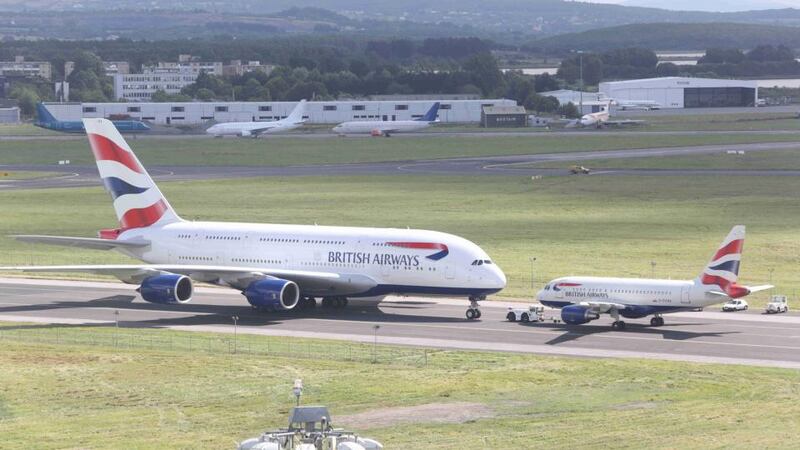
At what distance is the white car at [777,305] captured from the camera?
263ft

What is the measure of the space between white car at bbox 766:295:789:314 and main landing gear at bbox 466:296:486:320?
15395 millimetres

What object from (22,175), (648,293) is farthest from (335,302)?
(22,175)

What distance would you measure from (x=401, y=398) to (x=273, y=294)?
2346 cm

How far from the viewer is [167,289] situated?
259 ft

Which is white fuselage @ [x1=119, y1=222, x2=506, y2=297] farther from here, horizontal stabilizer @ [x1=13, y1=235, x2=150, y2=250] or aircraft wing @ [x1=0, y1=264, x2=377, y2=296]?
horizontal stabilizer @ [x1=13, y1=235, x2=150, y2=250]

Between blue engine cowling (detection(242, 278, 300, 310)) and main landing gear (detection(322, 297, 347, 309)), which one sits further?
main landing gear (detection(322, 297, 347, 309))

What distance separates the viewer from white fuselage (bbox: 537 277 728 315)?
73812 mm

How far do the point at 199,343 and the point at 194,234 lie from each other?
17256 millimetres

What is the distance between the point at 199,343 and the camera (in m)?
70.8

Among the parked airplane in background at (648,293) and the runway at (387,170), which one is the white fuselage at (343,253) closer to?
the parked airplane in background at (648,293)

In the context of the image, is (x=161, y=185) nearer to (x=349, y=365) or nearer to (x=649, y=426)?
(x=349, y=365)

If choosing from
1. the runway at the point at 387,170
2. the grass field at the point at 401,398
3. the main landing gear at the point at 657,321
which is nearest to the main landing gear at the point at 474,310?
the main landing gear at the point at 657,321

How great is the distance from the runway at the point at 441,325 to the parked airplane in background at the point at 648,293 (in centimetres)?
95

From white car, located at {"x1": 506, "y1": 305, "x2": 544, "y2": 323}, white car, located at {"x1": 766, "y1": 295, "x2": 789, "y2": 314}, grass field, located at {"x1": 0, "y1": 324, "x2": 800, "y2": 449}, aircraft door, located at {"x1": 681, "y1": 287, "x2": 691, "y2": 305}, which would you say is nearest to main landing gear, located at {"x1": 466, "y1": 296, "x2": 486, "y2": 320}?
white car, located at {"x1": 506, "y1": 305, "x2": 544, "y2": 323}
